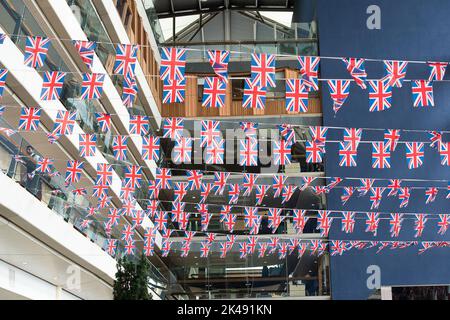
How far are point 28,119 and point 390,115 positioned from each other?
1964 cm

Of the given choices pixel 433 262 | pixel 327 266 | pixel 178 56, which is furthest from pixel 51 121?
pixel 433 262

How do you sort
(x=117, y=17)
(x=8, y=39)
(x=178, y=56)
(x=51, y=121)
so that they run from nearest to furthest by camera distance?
(x=178, y=56)
(x=8, y=39)
(x=51, y=121)
(x=117, y=17)

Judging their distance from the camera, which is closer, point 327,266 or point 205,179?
point 327,266

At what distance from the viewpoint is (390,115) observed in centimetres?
3048

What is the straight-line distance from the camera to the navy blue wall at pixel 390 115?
28.7 meters

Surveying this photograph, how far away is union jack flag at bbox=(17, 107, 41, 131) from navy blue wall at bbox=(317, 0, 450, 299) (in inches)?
677

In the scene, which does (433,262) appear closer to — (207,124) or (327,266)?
(327,266)

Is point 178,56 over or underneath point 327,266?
over

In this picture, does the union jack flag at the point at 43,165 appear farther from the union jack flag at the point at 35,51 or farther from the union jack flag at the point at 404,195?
the union jack flag at the point at 404,195

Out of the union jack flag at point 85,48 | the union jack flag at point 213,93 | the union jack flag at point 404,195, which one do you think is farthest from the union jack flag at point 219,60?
the union jack flag at point 404,195

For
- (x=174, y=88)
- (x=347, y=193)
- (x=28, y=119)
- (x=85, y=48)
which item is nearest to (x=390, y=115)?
(x=347, y=193)

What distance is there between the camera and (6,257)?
18188 mm

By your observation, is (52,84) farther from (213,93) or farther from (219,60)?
(219,60)

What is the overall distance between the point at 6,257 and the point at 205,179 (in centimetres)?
1474
